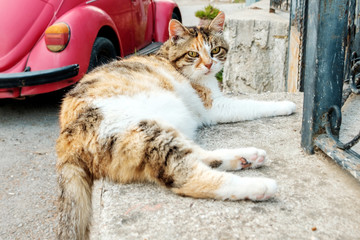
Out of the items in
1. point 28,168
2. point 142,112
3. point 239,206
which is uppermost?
point 142,112

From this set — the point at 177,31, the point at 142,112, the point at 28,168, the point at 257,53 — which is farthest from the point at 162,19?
the point at 142,112

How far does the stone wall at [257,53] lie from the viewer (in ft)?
14.0

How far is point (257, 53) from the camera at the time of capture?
4.46 meters

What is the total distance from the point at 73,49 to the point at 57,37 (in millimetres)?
199

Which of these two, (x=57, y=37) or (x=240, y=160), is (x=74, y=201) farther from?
(x=57, y=37)

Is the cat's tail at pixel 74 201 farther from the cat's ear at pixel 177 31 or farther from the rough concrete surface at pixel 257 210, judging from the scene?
the cat's ear at pixel 177 31

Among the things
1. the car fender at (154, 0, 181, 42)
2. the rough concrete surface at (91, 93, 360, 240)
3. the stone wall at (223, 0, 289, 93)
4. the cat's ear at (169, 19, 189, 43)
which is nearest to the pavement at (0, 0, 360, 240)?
the rough concrete surface at (91, 93, 360, 240)

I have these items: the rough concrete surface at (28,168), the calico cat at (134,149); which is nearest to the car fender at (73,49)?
the rough concrete surface at (28,168)

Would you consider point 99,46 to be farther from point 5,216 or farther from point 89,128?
point 89,128

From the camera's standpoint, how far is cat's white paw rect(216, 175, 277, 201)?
5.39 feet

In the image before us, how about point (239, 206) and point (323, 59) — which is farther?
point (323, 59)

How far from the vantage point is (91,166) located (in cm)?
183

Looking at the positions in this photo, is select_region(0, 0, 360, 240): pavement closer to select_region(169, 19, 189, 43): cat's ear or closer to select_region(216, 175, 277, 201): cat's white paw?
select_region(216, 175, 277, 201): cat's white paw

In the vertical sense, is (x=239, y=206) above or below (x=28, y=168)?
above
